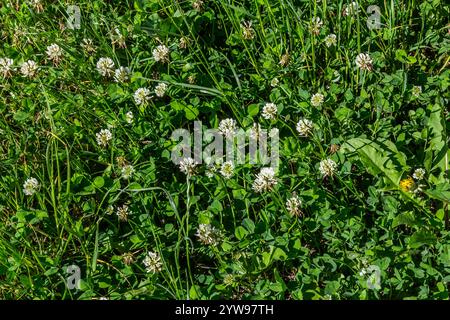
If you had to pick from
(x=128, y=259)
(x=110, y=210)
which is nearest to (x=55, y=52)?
(x=110, y=210)

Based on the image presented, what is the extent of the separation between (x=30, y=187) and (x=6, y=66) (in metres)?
0.65

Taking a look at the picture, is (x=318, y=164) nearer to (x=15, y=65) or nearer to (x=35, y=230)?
(x=35, y=230)

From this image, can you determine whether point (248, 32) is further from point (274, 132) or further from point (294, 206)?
point (294, 206)

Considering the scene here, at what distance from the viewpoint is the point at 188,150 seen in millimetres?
2947

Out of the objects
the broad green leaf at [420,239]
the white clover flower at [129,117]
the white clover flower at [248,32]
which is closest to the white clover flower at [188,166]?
the white clover flower at [129,117]

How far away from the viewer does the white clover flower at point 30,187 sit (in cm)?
287

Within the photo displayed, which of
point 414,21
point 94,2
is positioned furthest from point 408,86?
point 94,2

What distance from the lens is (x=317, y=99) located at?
2934mm

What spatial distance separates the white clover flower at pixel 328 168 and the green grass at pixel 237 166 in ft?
0.10

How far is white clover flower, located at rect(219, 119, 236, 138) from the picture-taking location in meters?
2.90

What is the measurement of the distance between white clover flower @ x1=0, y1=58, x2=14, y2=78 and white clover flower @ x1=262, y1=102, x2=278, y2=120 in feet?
3.98

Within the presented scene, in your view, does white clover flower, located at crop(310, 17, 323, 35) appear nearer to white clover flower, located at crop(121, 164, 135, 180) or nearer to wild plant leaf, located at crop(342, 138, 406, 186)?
wild plant leaf, located at crop(342, 138, 406, 186)

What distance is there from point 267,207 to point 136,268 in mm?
577
